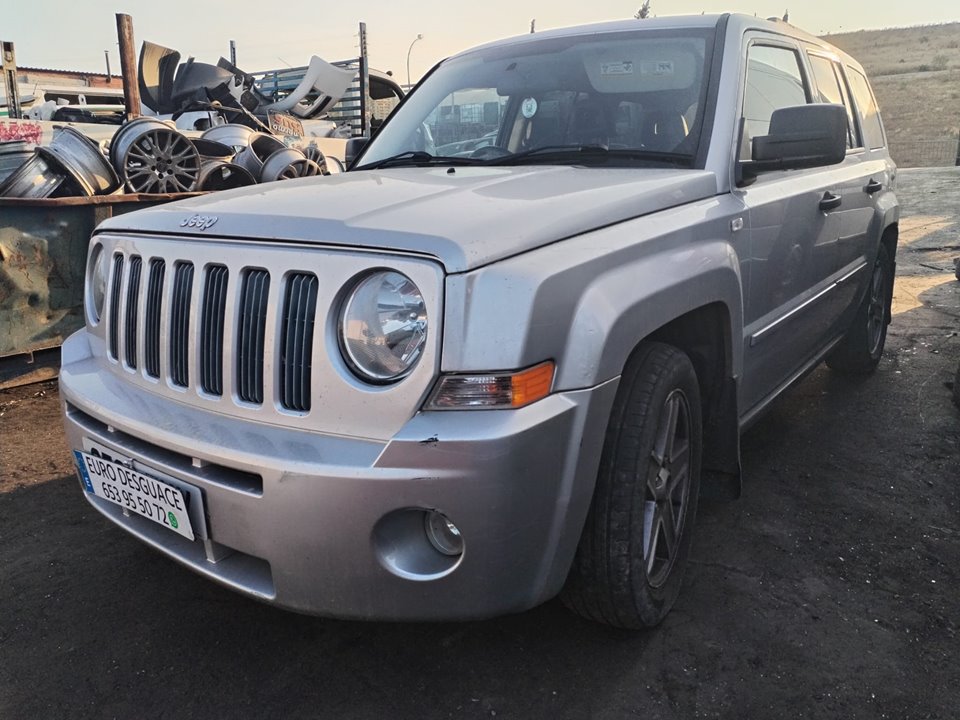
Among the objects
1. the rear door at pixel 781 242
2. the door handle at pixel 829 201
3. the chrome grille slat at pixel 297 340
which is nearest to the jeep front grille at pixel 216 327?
the chrome grille slat at pixel 297 340

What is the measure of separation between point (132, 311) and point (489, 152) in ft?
4.47

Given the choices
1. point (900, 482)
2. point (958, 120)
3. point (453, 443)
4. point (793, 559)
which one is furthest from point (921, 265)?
point (958, 120)

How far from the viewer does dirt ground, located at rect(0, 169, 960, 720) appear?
6.70 ft

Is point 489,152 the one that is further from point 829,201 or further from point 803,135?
point 829,201

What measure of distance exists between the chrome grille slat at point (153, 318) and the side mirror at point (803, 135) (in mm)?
1902

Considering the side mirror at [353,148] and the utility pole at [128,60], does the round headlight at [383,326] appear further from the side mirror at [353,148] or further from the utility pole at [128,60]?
the utility pole at [128,60]

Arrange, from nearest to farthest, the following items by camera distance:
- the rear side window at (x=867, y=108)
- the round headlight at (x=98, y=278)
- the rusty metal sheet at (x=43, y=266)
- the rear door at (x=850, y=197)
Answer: the round headlight at (x=98, y=278) → the rear door at (x=850, y=197) → the rear side window at (x=867, y=108) → the rusty metal sheet at (x=43, y=266)

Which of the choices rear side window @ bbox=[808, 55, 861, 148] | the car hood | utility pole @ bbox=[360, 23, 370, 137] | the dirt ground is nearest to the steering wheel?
the car hood

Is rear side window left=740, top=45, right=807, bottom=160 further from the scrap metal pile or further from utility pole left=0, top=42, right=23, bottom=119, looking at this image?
utility pole left=0, top=42, right=23, bottom=119

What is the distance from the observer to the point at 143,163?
5902 mm

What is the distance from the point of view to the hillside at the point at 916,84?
25188 mm

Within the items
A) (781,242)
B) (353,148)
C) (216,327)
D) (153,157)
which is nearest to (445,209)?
(216,327)

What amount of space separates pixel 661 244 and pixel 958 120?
34746 mm

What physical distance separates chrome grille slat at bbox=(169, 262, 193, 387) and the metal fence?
23351 mm
